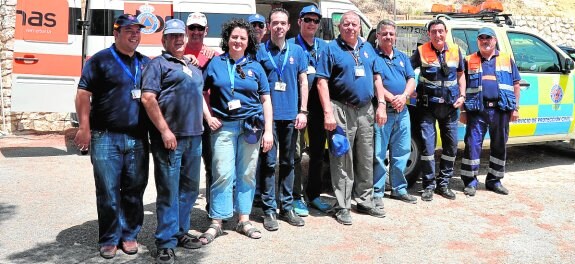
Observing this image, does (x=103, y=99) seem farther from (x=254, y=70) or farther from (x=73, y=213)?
(x=73, y=213)

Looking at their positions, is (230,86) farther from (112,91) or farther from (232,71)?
(112,91)

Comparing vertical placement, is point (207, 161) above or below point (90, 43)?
below

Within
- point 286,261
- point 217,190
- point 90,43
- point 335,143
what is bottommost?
point 286,261

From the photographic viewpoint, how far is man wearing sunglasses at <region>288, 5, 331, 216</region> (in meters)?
4.83

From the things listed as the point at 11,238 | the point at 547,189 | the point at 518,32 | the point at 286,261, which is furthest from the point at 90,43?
the point at 547,189

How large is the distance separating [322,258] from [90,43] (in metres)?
5.02

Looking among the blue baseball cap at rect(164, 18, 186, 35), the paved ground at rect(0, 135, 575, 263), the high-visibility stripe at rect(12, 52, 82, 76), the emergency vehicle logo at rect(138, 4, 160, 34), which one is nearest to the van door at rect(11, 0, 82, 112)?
the high-visibility stripe at rect(12, 52, 82, 76)

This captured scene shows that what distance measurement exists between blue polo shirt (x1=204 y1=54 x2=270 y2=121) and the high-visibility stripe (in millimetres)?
4259

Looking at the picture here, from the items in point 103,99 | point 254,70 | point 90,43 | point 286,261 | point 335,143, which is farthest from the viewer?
point 90,43

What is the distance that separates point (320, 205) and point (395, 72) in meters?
1.43

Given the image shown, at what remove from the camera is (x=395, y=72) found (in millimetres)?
5262

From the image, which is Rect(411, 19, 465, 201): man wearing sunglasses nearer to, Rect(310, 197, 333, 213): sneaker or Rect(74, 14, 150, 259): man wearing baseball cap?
Rect(310, 197, 333, 213): sneaker

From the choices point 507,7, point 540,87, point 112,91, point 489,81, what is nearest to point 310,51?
point 112,91

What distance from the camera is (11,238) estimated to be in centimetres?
438
